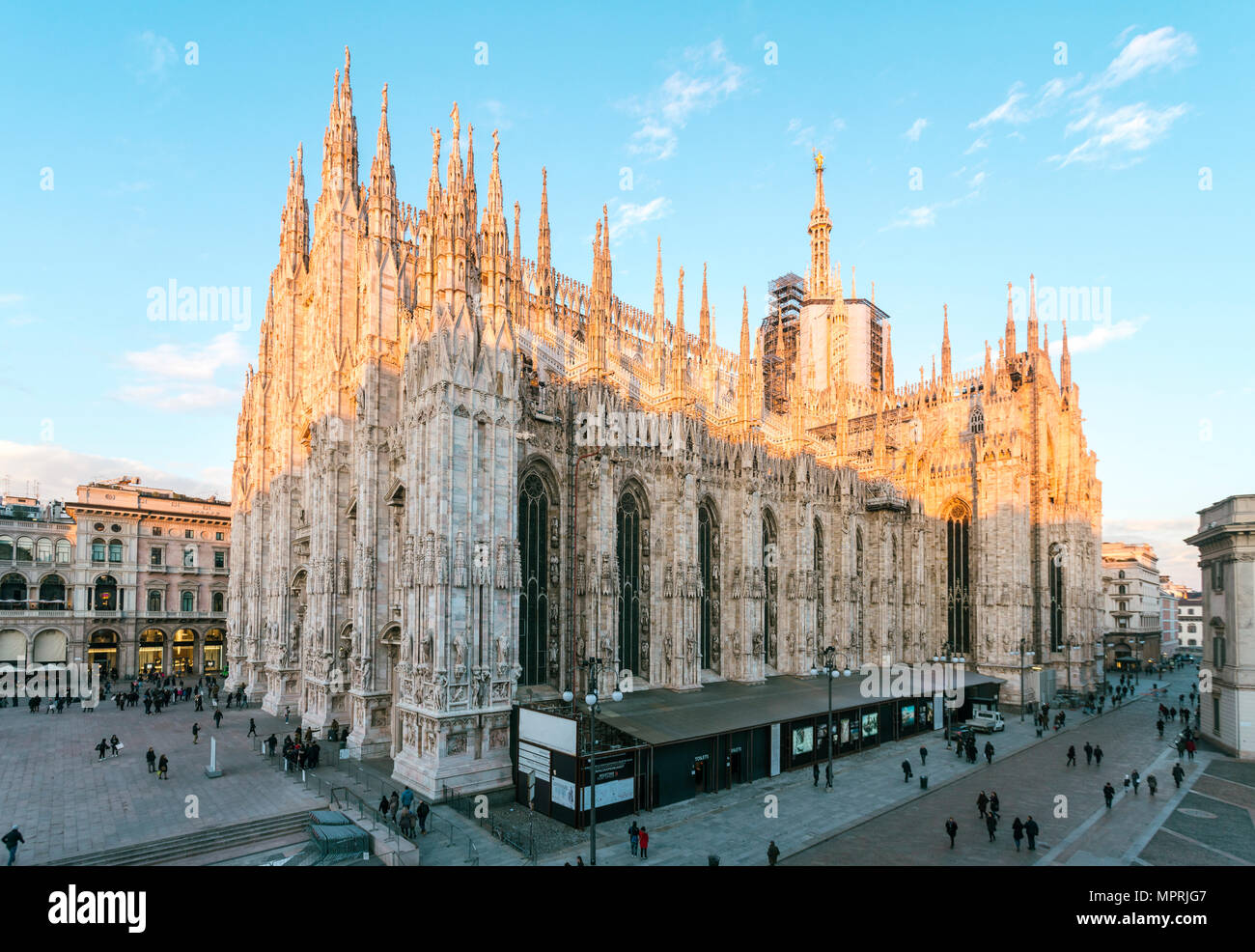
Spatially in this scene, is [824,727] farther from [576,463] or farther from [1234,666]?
[1234,666]

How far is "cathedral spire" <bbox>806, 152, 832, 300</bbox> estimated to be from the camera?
244ft

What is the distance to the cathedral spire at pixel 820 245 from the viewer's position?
244ft

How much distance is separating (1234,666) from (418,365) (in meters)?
44.8

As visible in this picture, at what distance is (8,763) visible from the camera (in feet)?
98.7

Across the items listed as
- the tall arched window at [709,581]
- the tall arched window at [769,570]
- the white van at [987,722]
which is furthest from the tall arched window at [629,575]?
the white van at [987,722]

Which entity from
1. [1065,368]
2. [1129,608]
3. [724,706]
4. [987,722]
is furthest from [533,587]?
[1129,608]

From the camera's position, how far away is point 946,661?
5991 cm

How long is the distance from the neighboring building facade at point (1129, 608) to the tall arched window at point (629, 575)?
82.6 meters

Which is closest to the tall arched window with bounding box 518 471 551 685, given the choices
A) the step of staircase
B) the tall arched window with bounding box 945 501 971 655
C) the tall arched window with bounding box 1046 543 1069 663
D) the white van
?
the step of staircase

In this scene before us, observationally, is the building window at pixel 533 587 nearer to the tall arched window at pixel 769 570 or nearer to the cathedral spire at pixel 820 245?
the tall arched window at pixel 769 570

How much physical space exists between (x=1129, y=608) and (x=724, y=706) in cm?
9098

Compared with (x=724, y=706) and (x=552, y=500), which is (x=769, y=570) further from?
(x=552, y=500)

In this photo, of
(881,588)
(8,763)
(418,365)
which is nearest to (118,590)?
(8,763)
